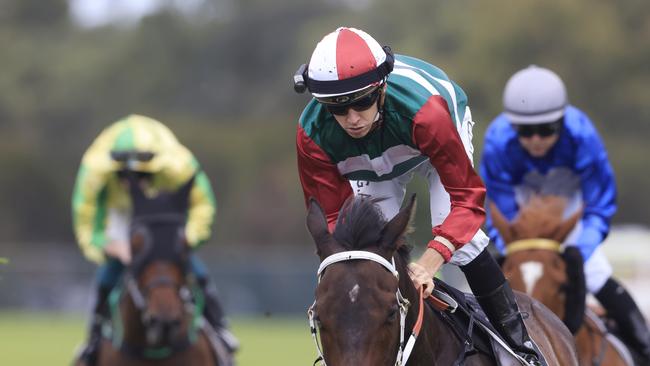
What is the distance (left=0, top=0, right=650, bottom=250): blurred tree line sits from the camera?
135ft

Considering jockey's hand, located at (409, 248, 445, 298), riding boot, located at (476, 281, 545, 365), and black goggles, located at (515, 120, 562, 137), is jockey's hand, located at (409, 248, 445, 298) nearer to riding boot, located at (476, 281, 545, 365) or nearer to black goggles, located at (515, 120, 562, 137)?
riding boot, located at (476, 281, 545, 365)

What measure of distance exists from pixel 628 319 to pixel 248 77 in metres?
55.2

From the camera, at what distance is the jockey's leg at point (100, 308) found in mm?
10797

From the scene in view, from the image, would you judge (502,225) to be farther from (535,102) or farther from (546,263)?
(535,102)

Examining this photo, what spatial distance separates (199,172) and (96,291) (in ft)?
4.37

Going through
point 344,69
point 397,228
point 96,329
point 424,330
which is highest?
point 344,69

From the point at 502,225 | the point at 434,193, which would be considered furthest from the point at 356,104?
the point at 502,225

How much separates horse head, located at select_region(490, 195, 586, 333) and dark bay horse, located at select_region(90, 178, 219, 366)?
2.95m

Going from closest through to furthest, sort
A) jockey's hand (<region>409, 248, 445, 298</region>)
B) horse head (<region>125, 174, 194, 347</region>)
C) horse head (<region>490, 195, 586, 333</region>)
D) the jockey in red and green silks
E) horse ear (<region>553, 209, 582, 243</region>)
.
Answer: jockey's hand (<region>409, 248, 445, 298</region>), horse head (<region>490, 195, 586, 333</region>), horse ear (<region>553, 209, 582, 243</region>), horse head (<region>125, 174, 194, 347</region>), the jockey in red and green silks

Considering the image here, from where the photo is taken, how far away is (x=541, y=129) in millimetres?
8945

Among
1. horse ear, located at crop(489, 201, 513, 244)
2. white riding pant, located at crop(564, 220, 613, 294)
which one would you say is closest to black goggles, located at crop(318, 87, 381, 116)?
horse ear, located at crop(489, 201, 513, 244)

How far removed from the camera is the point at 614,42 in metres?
41.5

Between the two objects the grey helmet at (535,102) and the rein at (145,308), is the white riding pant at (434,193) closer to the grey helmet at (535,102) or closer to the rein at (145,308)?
the grey helmet at (535,102)

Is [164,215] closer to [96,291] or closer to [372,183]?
[96,291]
